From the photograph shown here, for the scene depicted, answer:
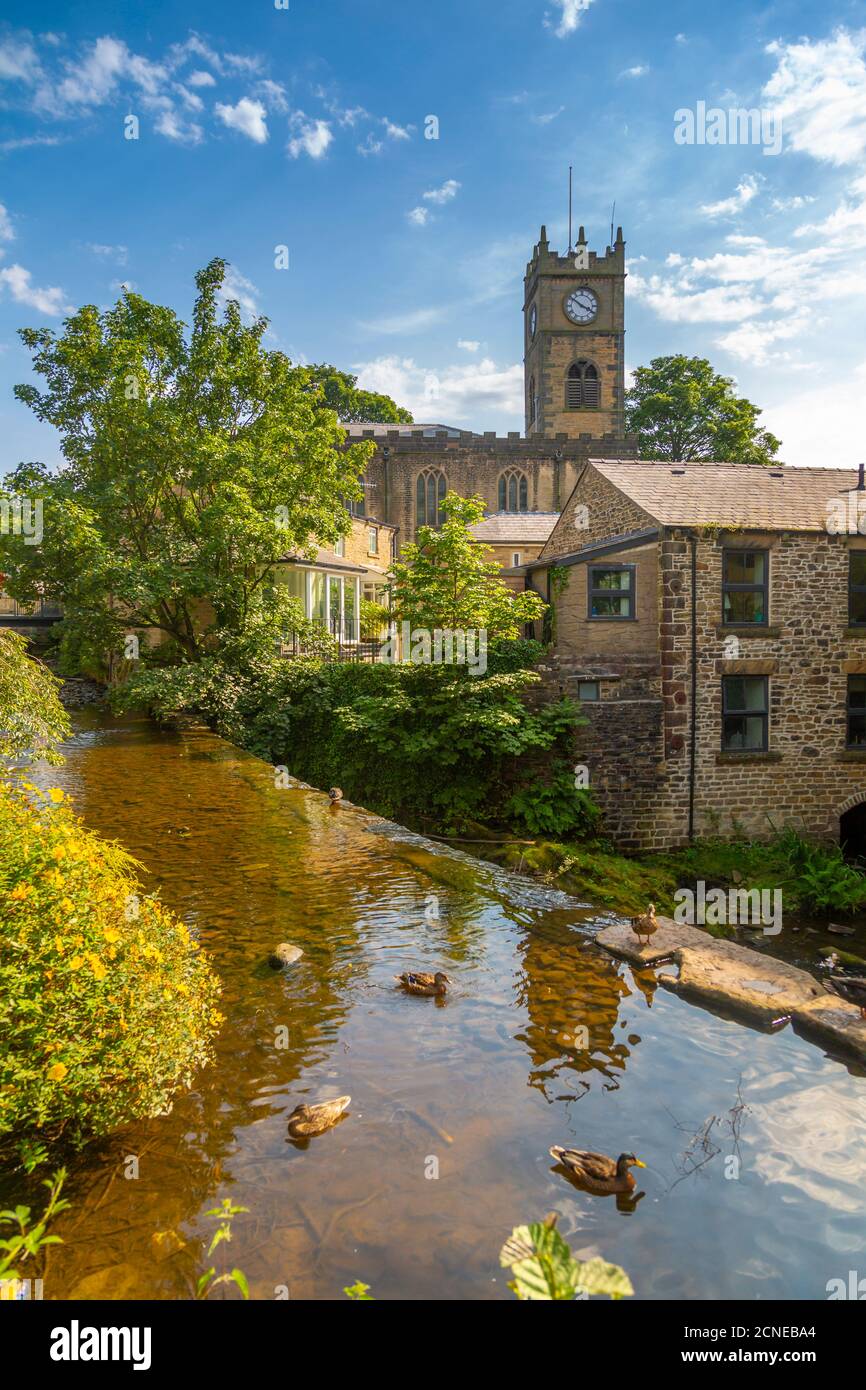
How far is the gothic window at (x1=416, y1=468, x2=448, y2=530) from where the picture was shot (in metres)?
47.9

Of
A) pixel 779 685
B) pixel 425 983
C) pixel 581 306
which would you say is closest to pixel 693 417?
pixel 581 306

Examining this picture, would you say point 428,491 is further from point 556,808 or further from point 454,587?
point 556,808

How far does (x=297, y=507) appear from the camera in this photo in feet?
65.9

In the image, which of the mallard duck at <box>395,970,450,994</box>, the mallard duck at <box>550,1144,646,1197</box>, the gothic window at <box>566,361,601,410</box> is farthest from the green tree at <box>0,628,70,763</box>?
the gothic window at <box>566,361,601,410</box>

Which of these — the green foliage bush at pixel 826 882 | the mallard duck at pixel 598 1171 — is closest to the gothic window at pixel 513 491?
the green foliage bush at pixel 826 882

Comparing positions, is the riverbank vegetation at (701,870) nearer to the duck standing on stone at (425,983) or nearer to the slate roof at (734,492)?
the duck standing on stone at (425,983)

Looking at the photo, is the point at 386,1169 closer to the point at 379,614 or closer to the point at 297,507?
the point at 297,507

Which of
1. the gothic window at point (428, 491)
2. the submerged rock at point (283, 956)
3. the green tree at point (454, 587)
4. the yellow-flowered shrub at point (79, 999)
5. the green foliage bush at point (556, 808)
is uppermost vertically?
the gothic window at point (428, 491)

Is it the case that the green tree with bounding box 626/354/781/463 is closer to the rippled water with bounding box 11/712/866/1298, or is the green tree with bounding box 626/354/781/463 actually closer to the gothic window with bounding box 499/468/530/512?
the gothic window with bounding box 499/468/530/512

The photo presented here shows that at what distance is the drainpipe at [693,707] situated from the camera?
662 inches

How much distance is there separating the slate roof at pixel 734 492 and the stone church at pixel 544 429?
23203mm

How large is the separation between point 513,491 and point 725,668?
33.8 m

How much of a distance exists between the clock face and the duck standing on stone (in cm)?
5553
